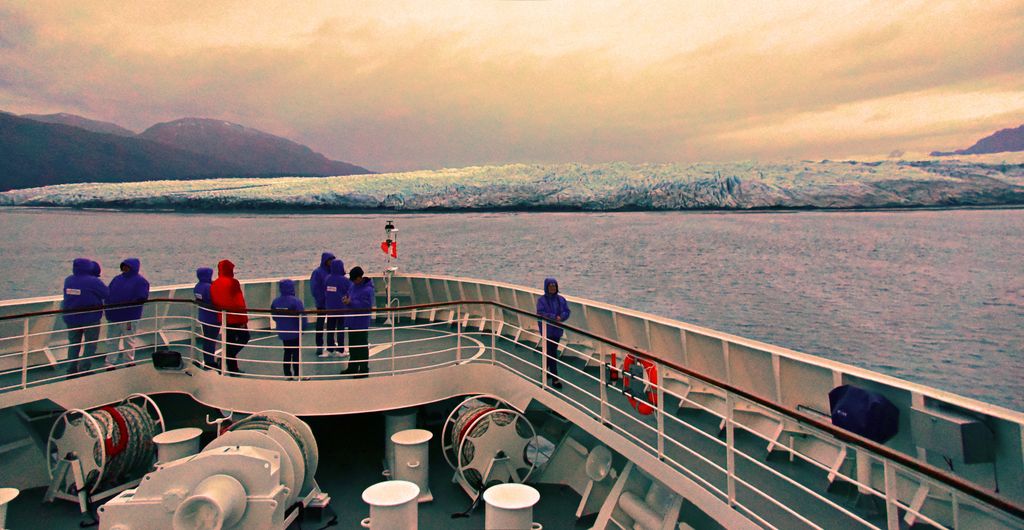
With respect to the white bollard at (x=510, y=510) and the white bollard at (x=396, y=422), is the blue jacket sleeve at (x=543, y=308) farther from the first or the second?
the white bollard at (x=510, y=510)

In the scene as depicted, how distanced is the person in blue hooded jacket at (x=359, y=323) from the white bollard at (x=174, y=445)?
1.68 meters

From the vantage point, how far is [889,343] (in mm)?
28125

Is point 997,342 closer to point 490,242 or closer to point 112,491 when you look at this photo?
point 112,491

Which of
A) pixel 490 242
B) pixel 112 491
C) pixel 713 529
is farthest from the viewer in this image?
pixel 490 242

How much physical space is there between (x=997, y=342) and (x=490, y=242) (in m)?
57.8

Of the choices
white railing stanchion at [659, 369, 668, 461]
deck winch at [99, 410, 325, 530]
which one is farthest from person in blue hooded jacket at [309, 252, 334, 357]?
white railing stanchion at [659, 369, 668, 461]

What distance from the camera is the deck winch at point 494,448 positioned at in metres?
6.19

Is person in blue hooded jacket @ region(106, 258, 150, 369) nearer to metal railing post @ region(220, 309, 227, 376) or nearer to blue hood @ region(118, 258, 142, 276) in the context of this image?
blue hood @ region(118, 258, 142, 276)

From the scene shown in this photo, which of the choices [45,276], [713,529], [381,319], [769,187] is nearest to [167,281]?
[45,276]

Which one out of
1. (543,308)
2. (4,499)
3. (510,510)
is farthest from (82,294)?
(510,510)

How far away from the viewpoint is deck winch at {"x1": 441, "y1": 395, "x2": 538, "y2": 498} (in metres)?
6.19

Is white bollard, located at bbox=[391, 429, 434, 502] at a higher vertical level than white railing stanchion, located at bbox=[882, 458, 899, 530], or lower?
lower

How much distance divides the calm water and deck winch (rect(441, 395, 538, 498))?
2106cm

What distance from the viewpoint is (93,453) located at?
6113 millimetres
